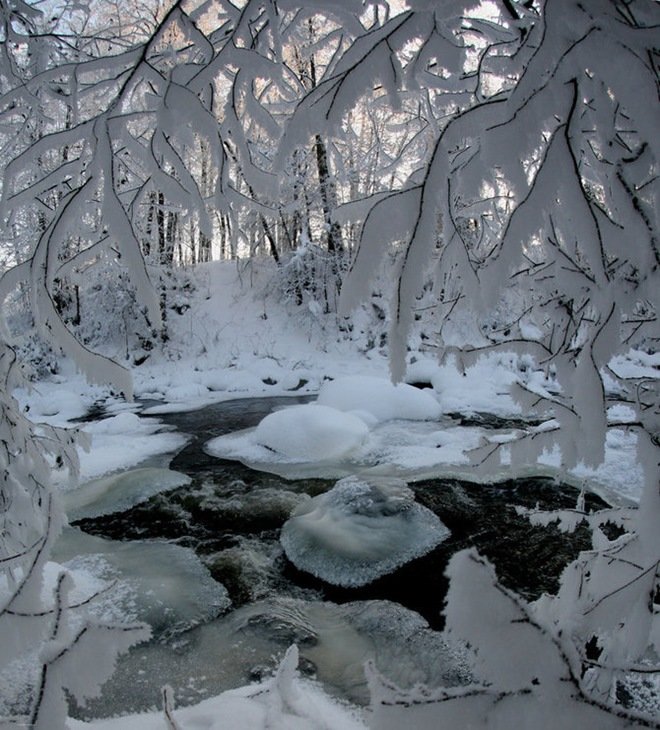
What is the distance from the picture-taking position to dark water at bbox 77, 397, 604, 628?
374 centimetres

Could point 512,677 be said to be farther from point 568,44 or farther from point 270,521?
point 270,521

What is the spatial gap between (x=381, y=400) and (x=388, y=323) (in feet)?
19.4

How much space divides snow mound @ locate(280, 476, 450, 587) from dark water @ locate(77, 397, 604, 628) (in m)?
0.10

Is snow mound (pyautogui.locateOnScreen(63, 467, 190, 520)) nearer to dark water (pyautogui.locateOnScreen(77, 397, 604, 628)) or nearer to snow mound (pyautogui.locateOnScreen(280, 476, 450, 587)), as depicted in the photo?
dark water (pyautogui.locateOnScreen(77, 397, 604, 628))

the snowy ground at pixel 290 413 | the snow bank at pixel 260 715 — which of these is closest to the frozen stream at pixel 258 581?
the snowy ground at pixel 290 413

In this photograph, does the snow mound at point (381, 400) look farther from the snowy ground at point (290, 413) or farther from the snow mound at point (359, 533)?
the snow mound at point (359, 533)

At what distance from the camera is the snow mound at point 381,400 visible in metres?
8.09

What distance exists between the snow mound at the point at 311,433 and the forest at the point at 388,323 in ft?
0.50

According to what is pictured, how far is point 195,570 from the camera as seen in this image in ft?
12.9

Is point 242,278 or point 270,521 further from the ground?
point 242,278

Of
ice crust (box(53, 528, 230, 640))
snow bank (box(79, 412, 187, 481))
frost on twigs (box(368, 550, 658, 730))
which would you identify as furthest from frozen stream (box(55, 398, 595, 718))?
frost on twigs (box(368, 550, 658, 730))

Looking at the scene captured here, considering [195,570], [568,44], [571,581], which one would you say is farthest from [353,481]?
[568,44]

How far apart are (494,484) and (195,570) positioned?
124 inches

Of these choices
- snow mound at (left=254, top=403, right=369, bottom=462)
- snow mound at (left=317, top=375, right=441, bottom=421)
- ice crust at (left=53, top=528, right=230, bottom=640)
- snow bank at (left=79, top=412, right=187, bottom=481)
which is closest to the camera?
ice crust at (left=53, top=528, right=230, bottom=640)
